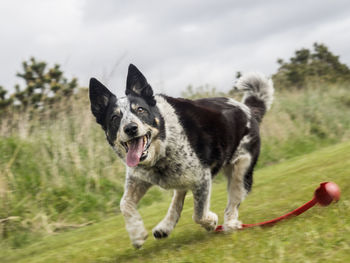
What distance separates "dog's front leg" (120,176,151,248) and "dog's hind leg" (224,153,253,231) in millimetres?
979

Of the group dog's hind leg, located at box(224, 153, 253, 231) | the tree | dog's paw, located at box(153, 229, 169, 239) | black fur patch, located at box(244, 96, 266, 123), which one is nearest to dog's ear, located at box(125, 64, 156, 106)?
dog's paw, located at box(153, 229, 169, 239)

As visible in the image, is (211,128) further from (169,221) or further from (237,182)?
(169,221)

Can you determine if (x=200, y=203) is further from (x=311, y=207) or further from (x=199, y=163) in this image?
(x=311, y=207)

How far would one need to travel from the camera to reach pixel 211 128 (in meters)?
4.91

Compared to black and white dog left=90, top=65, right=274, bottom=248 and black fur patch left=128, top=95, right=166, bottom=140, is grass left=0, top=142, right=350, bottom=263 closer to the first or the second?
black and white dog left=90, top=65, right=274, bottom=248

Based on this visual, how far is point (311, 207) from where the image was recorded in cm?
473

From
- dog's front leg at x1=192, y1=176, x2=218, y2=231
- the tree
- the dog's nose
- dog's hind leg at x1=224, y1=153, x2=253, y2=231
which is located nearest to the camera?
the dog's nose

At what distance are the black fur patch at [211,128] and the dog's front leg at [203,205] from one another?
225mm

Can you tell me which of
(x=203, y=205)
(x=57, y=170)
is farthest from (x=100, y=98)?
(x=57, y=170)

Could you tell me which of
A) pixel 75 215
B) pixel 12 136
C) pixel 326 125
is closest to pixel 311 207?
pixel 75 215

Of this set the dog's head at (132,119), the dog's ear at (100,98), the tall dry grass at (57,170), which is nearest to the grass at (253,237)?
the tall dry grass at (57,170)

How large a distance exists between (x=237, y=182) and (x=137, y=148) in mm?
1548

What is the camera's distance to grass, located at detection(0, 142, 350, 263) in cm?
334

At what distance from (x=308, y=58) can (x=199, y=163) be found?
24.6m
